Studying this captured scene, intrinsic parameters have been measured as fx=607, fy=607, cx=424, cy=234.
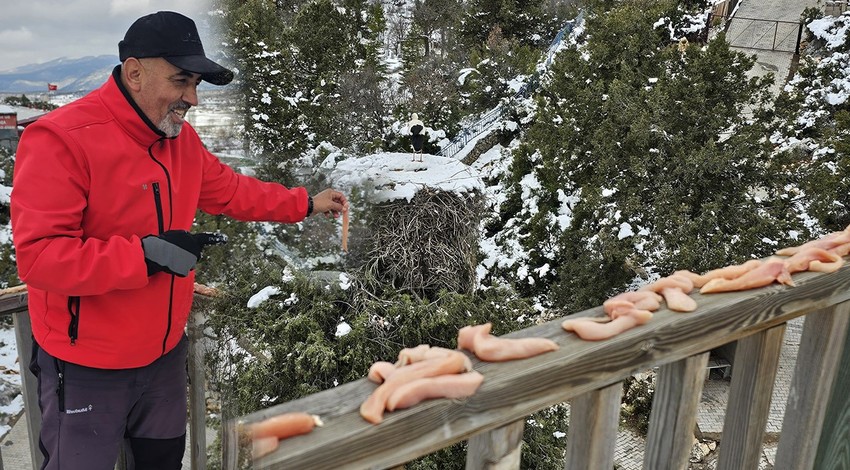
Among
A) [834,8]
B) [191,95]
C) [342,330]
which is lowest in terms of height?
[342,330]

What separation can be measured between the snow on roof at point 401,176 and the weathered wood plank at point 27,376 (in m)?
1.75

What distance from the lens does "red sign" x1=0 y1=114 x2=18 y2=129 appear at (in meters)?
1.73

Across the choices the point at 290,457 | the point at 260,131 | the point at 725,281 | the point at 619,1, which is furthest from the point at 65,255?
the point at 619,1

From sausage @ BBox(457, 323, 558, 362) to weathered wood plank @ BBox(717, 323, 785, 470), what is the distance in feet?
1.10

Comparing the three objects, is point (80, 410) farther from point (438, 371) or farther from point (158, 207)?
point (438, 371)

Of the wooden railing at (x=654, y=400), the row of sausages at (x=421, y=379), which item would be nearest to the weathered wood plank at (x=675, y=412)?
the wooden railing at (x=654, y=400)

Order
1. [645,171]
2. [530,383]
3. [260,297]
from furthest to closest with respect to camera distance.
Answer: [645,171] → [260,297] → [530,383]

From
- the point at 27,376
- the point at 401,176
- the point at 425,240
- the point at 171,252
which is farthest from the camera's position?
the point at 425,240

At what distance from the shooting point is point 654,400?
75cm

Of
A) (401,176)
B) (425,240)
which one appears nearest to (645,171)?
(425,240)

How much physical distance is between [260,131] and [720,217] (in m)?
4.80

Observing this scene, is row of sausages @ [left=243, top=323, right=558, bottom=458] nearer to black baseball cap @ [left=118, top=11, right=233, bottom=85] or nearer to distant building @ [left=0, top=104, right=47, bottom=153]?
black baseball cap @ [left=118, top=11, right=233, bottom=85]

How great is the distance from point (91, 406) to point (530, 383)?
3.15 ft

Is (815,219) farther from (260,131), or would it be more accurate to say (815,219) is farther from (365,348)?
(260,131)
